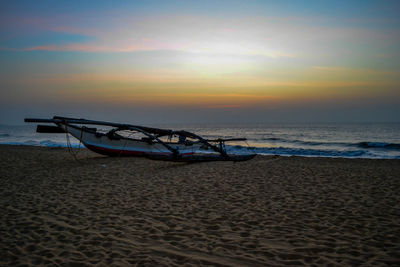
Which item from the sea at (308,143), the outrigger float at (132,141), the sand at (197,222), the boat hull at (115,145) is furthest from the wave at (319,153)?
the sand at (197,222)

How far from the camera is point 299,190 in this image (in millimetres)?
7738

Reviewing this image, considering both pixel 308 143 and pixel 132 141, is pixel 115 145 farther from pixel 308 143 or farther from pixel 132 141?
pixel 308 143

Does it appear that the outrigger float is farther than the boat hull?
No

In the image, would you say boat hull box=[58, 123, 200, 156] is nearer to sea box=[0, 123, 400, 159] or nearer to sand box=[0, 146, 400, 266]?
sand box=[0, 146, 400, 266]

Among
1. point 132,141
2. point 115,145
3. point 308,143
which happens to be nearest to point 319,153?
point 308,143

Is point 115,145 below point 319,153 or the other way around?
below

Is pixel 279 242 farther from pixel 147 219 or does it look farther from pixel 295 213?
pixel 147 219

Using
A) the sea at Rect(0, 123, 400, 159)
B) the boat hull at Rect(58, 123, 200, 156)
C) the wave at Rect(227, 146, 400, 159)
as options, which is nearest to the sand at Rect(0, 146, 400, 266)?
the boat hull at Rect(58, 123, 200, 156)

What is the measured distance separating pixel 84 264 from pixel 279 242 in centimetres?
287

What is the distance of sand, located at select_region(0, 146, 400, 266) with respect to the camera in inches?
145

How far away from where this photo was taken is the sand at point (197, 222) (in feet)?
12.1

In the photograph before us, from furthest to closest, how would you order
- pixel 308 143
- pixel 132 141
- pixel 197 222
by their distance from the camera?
pixel 308 143
pixel 132 141
pixel 197 222

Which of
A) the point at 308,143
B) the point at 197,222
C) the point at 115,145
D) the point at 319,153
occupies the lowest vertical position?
the point at 197,222

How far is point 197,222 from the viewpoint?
5.07 metres
